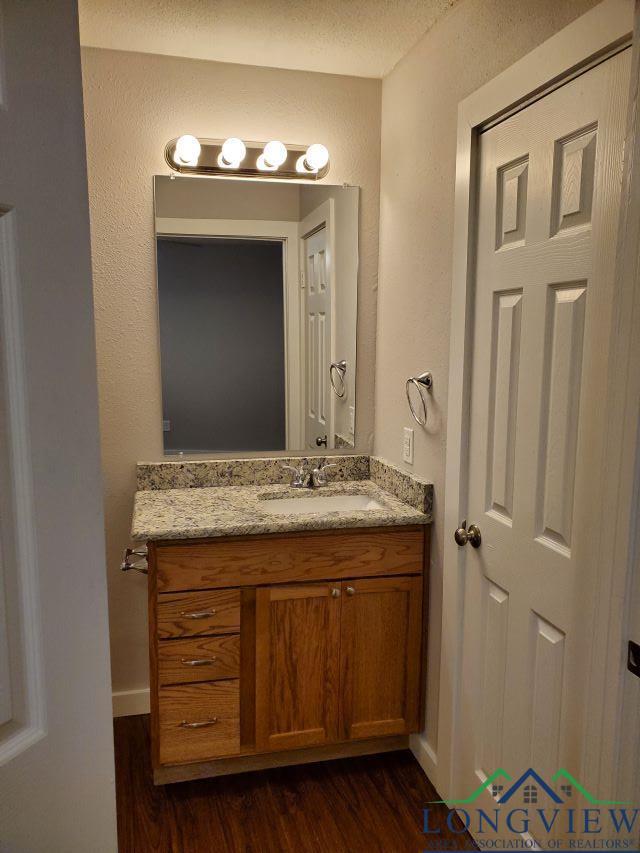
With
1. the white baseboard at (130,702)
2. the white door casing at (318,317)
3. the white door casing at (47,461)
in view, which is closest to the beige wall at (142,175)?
the white baseboard at (130,702)

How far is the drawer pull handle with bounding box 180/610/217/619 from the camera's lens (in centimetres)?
200

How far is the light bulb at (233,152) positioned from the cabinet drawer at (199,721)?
1.75 m

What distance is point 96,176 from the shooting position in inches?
89.5

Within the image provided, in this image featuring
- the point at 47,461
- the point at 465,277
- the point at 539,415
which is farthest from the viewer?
the point at 465,277

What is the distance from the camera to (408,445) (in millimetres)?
2268

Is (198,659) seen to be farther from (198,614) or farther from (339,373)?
(339,373)

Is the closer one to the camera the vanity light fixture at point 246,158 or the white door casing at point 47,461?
the white door casing at point 47,461

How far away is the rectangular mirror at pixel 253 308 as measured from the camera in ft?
7.84

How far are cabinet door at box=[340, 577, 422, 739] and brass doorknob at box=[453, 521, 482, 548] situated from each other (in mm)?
335

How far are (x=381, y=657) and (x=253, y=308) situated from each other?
131 centimetres

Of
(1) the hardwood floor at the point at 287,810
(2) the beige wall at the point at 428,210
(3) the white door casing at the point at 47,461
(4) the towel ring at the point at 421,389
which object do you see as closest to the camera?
(3) the white door casing at the point at 47,461

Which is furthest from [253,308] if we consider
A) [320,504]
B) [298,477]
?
[320,504]

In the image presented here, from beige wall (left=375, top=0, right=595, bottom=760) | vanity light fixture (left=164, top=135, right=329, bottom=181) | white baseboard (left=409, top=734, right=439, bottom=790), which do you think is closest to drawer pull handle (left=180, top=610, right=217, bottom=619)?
beige wall (left=375, top=0, right=595, bottom=760)

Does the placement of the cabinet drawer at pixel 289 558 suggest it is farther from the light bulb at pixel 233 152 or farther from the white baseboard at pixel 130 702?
the light bulb at pixel 233 152
